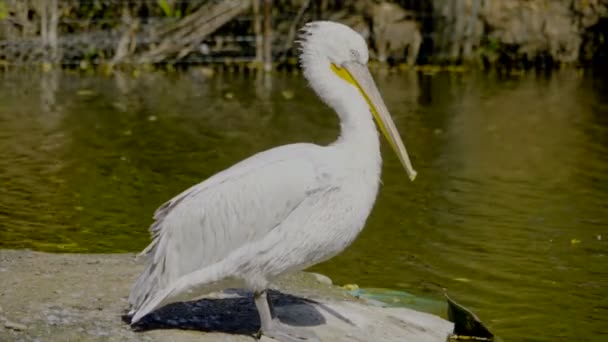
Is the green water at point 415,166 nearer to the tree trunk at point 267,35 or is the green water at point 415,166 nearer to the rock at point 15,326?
the tree trunk at point 267,35

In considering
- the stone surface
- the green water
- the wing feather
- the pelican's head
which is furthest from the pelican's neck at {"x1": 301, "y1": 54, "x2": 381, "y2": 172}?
the green water

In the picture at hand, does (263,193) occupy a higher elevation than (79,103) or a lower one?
higher

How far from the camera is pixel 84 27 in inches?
628

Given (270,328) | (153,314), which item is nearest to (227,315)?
(153,314)

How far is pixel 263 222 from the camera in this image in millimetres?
4855

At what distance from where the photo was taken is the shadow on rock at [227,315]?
16.8 ft

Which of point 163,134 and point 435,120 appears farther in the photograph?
point 435,120

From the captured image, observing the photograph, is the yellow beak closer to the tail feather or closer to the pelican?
the pelican

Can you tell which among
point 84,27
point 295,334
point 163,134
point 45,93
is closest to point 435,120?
point 163,134

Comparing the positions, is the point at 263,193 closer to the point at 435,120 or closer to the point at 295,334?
the point at 295,334

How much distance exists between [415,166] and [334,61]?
15.9ft

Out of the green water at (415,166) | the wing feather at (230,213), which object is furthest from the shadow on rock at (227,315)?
the green water at (415,166)

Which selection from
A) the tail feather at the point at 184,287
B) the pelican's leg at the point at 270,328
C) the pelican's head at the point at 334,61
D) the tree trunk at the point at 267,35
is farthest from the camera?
the tree trunk at the point at 267,35

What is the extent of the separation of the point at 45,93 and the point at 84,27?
9.27 ft
